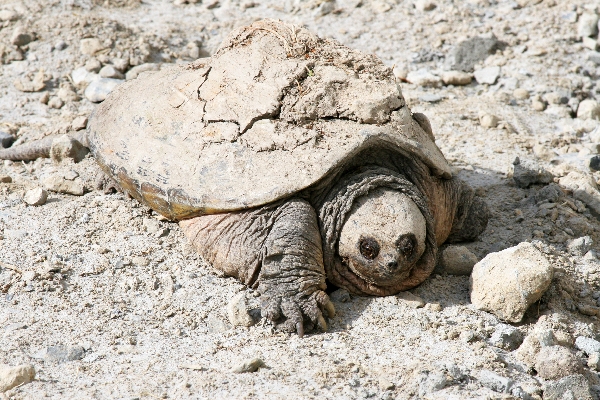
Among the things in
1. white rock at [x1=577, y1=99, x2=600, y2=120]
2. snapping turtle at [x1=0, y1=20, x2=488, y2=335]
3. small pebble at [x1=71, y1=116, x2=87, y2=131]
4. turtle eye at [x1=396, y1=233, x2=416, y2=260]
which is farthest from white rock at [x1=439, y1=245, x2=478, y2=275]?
small pebble at [x1=71, y1=116, x2=87, y2=131]

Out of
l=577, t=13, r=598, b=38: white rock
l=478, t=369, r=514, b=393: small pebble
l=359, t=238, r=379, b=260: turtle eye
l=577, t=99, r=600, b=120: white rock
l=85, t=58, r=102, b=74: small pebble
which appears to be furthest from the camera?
l=577, t=13, r=598, b=38: white rock

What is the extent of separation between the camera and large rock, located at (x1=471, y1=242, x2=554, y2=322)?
3686mm

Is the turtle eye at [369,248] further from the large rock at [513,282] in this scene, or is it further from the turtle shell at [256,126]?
the large rock at [513,282]

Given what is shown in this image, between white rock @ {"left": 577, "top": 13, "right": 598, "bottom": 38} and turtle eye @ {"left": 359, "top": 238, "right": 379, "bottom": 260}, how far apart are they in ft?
15.9

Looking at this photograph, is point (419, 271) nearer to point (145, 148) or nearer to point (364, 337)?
point (364, 337)

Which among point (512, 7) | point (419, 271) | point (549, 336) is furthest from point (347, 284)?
point (512, 7)

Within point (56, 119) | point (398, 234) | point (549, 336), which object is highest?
point (398, 234)

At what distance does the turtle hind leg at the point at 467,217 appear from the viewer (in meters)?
4.54

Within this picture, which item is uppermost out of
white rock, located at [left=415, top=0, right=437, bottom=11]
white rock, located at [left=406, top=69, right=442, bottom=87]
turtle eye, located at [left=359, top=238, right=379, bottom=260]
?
white rock, located at [left=415, top=0, right=437, bottom=11]

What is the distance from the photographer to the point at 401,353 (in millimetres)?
3471

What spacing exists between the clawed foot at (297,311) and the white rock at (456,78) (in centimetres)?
371

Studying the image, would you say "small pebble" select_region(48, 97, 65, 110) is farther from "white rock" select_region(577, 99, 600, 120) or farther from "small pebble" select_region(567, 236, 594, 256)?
"white rock" select_region(577, 99, 600, 120)

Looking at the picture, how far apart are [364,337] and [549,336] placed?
0.96 meters

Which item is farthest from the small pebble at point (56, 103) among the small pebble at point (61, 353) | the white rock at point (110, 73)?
the small pebble at point (61, 353)
